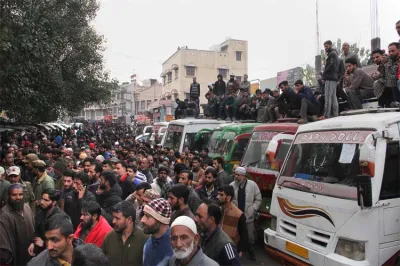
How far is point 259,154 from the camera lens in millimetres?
8102

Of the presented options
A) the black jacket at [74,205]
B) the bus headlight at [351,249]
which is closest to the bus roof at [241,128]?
the black jacket at [74,205]

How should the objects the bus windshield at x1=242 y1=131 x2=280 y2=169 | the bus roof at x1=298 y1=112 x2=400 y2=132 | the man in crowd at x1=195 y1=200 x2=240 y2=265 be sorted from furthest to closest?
Result: the bus windshield at x1=242 y1=131 x2=280 y2=169 → the bus roof at x1=298 y1=112 x2=400 y2=132 → the man in crowd at x1=195 y1=200 x2=240 y2=265

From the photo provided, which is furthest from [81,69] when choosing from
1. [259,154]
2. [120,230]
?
[120,230]

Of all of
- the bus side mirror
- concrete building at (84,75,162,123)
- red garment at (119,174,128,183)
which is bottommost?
red garment at (119,174,128,183)

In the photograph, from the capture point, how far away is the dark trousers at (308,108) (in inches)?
340

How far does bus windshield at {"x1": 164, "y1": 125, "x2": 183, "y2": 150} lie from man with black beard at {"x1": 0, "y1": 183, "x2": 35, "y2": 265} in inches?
372

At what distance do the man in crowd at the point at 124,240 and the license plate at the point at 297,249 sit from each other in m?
2.21

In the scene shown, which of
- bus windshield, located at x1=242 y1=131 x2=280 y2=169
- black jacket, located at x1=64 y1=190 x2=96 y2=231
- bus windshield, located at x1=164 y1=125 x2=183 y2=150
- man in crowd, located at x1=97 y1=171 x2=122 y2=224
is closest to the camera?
black jacket, located at x1=64 y1=190 x2=96 y2=231

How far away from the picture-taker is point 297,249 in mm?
4875

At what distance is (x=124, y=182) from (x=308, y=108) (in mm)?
4688

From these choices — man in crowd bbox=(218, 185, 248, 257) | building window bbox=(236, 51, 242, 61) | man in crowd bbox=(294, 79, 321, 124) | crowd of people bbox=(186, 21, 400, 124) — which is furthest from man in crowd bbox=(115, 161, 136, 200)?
building window bbox=(236, 51, 242, 61)

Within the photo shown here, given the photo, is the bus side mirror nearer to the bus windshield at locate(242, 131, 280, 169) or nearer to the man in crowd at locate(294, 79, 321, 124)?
the bus windshield at locate(242, 131, 280, 169)

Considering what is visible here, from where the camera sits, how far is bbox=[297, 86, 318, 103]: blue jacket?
902 cm

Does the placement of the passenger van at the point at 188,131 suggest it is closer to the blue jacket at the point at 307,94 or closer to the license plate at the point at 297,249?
the blue jacket at the point at 307,94
